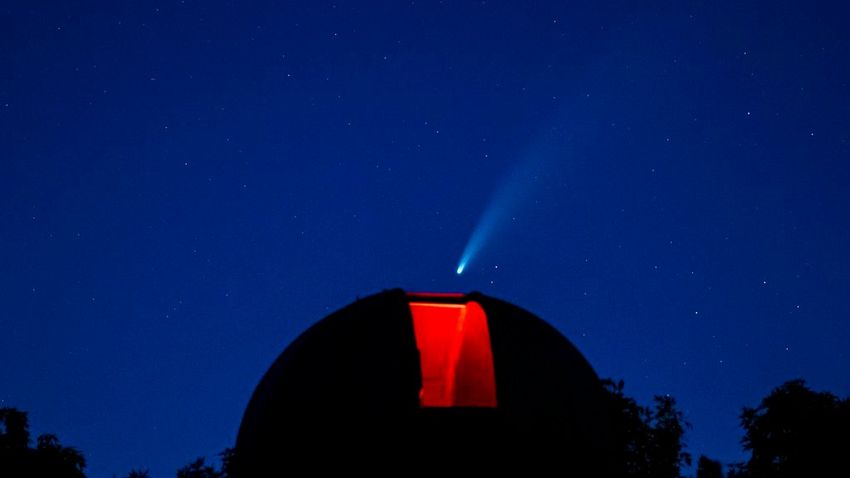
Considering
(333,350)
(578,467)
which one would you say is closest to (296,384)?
(333,350)

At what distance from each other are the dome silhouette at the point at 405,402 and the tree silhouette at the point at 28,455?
1030 centimetres

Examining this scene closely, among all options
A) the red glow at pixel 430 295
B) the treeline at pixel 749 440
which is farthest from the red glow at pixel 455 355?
the treeline at pixel 749 440

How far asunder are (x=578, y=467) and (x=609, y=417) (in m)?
1.14

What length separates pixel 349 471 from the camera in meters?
7.35

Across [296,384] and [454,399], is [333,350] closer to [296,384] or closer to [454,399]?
[296,384]

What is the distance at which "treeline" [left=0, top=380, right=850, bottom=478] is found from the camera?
1619 centimetres

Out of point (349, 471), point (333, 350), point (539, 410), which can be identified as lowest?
point (349, 471)

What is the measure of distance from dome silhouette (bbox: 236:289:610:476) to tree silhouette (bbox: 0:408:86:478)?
10301mm

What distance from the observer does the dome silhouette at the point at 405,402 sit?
7398mm

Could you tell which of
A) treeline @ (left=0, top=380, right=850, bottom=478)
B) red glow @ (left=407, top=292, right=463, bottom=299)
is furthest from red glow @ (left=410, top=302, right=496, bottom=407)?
treeline @ (left=0, top=380, right=850, bottom=478)

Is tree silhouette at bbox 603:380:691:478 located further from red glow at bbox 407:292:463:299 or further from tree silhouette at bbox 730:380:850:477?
red glow at bbox 407:292:463:299

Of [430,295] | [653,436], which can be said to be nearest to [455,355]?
[430,295]

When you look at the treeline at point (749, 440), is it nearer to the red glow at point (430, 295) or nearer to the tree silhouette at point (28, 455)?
the tree silhouette at point (28, 455)

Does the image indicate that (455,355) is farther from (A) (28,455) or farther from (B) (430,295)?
(A) (28,455)
